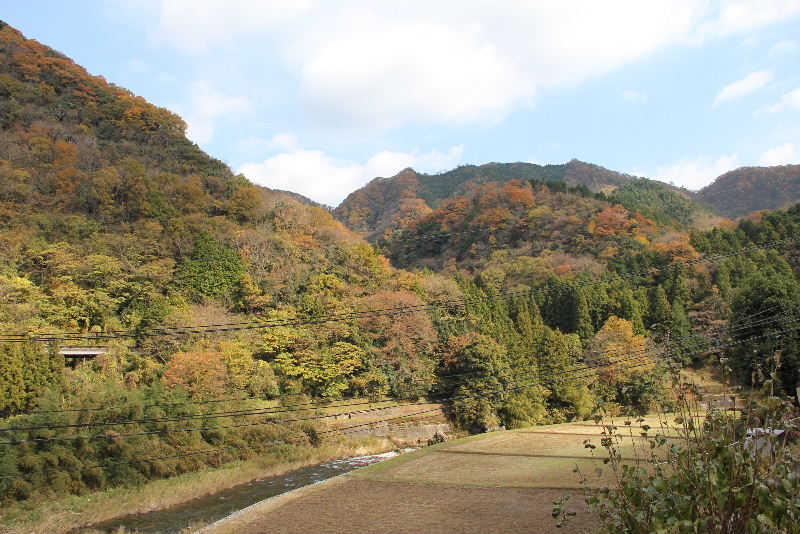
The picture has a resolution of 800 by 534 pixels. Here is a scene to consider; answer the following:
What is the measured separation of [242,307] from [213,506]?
14.8 metres

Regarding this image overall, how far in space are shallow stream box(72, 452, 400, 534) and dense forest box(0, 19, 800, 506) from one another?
168 centimetres

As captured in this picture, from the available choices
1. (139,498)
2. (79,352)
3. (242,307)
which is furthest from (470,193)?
(139,498)

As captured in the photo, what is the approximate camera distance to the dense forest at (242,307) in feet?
57.3

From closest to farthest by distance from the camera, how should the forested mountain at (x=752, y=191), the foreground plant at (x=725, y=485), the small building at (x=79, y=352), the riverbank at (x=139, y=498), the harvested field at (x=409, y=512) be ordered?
the foreground plant at (x=725, y=485) → the harvested field at (x=409, y=512) → the riverbank at (x=139, y=498) → the small building at (x=79, y=352) → the forested mountain at (x=752, y=191)

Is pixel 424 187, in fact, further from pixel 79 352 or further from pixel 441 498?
pixel 441 498

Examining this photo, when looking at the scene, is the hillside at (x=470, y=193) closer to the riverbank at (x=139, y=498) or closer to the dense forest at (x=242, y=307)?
the dense forest at (x=242, y=307)

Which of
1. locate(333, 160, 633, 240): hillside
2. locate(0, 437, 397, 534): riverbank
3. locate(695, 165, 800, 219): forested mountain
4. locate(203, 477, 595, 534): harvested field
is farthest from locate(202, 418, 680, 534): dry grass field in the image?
locate(695, 165, 800, 219): forested mountain

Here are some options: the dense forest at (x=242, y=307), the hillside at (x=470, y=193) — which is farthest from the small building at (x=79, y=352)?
the hillside at (x=470, y=193)

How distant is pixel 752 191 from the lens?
72375 mm

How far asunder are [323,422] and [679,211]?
184 ft

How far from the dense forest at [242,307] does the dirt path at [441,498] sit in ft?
7.34

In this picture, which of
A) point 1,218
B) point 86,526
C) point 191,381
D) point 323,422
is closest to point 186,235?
point 1,218

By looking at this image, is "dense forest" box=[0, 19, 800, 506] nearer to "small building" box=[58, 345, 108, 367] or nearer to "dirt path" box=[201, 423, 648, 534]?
"small building" box=[58, 345, 108, 367]

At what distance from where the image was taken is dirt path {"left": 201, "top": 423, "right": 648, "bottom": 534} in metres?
10.5
